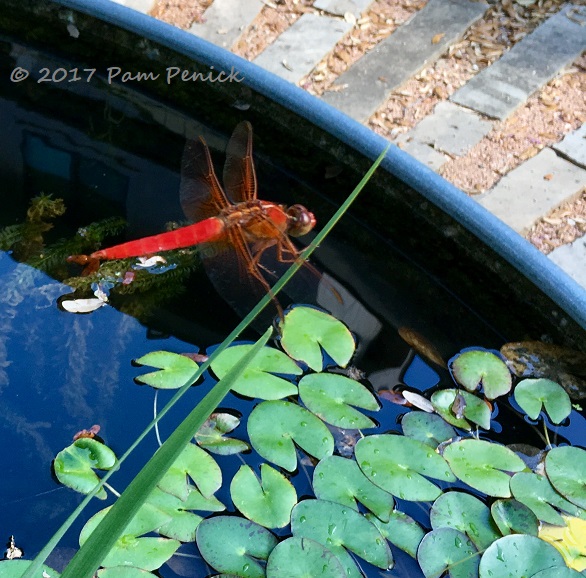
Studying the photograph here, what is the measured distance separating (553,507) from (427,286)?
18.8 inches

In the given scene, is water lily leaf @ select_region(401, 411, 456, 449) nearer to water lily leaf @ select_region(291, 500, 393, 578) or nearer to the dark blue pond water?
the dark blue pond water

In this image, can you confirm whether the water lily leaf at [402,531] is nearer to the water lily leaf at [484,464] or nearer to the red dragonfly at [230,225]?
the water lily leaf at [484,464]

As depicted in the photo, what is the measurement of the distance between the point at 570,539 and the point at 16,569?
0.78m

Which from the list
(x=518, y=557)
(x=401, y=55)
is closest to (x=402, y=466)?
(x=518, y=557)

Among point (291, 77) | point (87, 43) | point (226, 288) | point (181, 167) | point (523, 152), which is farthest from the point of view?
point (291, 77)

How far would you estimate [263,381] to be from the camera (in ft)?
4.24

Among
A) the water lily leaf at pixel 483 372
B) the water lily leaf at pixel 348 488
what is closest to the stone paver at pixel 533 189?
the water lily leaf at pixel 483 372

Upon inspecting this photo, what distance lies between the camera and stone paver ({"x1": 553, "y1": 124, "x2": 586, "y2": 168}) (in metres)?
2.05

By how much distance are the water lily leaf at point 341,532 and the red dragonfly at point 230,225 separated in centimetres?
46

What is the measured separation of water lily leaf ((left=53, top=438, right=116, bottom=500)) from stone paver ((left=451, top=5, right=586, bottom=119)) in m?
1.52

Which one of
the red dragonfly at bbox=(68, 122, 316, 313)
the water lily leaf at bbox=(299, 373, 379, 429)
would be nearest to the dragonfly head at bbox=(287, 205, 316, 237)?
the red dragonfly at bbox=(68, 122, 316, 313)

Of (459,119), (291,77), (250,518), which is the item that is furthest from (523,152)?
(250,518)

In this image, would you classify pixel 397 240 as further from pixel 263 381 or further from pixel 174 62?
pixel 174 62

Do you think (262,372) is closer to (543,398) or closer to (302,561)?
(302,561)
